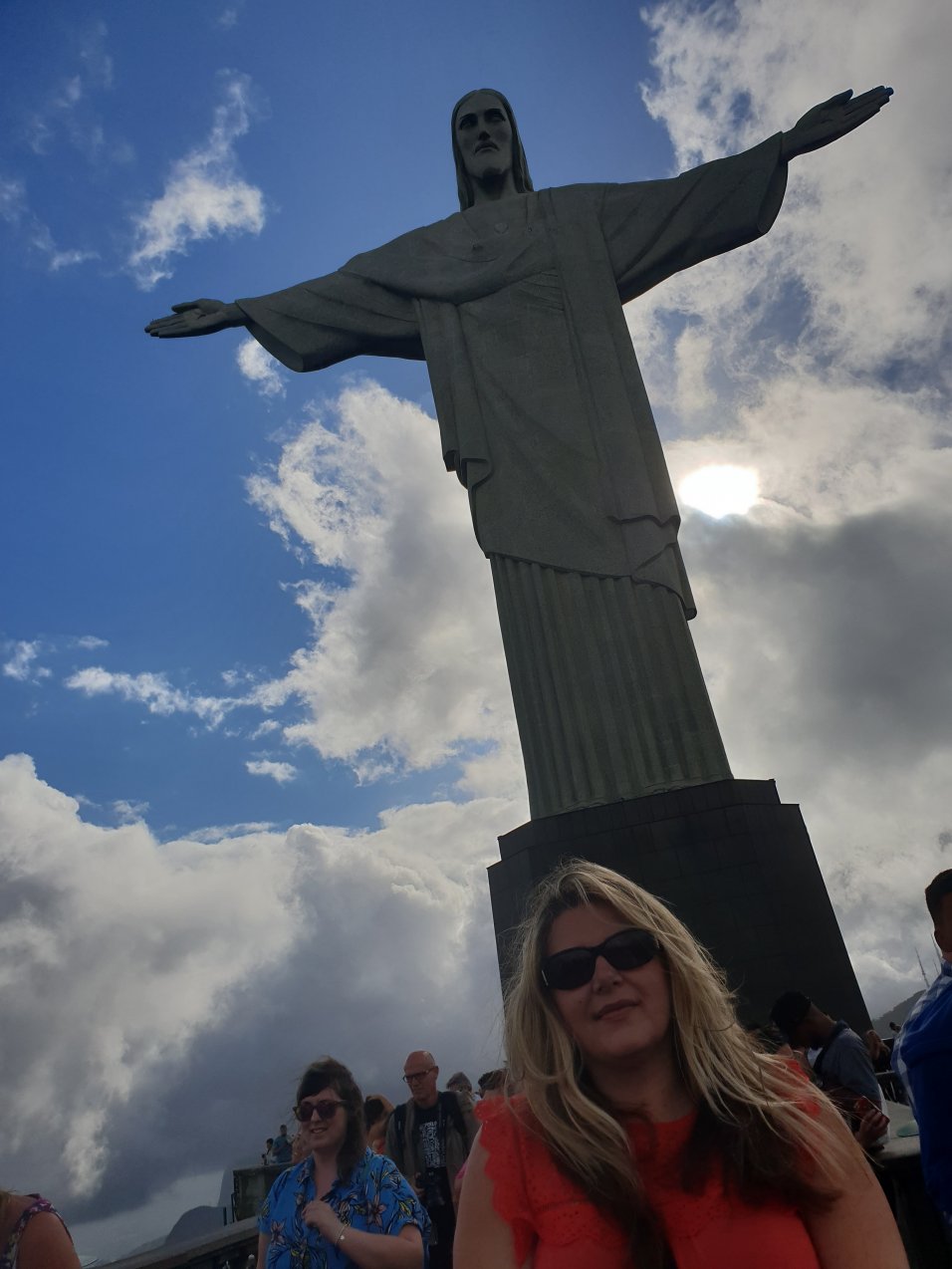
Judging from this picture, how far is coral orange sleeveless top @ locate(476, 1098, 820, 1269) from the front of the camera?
1.34m

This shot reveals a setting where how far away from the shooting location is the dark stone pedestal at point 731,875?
18.6 ft

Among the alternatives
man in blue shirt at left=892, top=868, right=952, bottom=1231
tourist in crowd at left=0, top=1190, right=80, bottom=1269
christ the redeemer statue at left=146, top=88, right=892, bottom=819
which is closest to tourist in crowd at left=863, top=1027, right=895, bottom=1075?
christ the redeemer statue at left=146, top=88, right=892, bottom=819

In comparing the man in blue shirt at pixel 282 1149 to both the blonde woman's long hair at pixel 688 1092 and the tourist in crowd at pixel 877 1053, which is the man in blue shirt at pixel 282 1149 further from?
the blonde woman's long hair at pixel 688 1092

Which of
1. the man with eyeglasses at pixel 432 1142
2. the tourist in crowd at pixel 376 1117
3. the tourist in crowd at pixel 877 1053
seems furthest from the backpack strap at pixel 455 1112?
the tourist in crowd at pixel 877 1053

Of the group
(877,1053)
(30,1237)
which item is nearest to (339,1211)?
(30,1237)

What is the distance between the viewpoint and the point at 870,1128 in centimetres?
298

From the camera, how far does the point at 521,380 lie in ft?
26.6

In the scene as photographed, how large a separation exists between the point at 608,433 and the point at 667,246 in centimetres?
246

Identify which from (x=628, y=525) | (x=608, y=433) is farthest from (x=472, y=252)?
(x=628, y=525)

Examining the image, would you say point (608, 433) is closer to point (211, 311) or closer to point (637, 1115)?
point (211, 311)

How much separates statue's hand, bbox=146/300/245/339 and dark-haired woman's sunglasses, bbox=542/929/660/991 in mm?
8679

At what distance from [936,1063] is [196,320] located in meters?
8.95

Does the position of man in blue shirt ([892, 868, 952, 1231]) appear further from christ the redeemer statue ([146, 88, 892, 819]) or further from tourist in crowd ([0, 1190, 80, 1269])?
christ the redeemer statue ([146, 88, 892, 819])

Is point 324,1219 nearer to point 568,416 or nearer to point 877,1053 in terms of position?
point 877,1053
